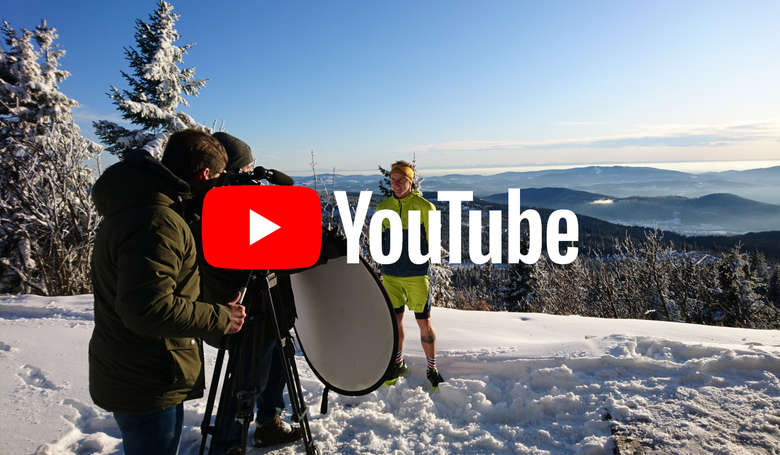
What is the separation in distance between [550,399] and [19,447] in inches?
156

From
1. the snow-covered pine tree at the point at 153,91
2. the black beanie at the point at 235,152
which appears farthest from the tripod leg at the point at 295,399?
the snow-covered pine tree at the point at 153,91

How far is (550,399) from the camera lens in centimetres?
317

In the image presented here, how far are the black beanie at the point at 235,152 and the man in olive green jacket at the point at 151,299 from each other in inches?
A: 42.2

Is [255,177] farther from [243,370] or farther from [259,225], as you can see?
[243,370]

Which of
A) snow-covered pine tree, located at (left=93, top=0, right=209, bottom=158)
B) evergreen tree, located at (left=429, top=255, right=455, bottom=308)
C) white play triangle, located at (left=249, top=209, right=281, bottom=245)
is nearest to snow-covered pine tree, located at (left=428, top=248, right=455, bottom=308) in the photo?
evergreen tree, located at (left=429, top=255, right=455, bottom=308)

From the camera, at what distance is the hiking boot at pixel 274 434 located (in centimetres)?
274

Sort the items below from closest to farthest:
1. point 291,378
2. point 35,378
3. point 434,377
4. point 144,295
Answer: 1. point 144,295
2. point 291,378
3. point 35,378
4. point 434,377

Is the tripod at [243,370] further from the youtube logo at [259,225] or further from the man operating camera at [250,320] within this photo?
the youtube logo at [259,225]

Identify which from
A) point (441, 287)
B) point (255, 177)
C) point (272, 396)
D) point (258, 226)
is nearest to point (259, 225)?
point (258, 226)

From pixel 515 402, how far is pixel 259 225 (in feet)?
8.70

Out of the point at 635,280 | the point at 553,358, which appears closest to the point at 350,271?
the point at 553,358

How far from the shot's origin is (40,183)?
11.9 meters

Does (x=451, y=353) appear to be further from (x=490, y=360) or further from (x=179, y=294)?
(x=179, y=294)

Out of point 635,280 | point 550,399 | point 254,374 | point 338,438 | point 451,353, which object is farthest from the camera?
point 635,280
